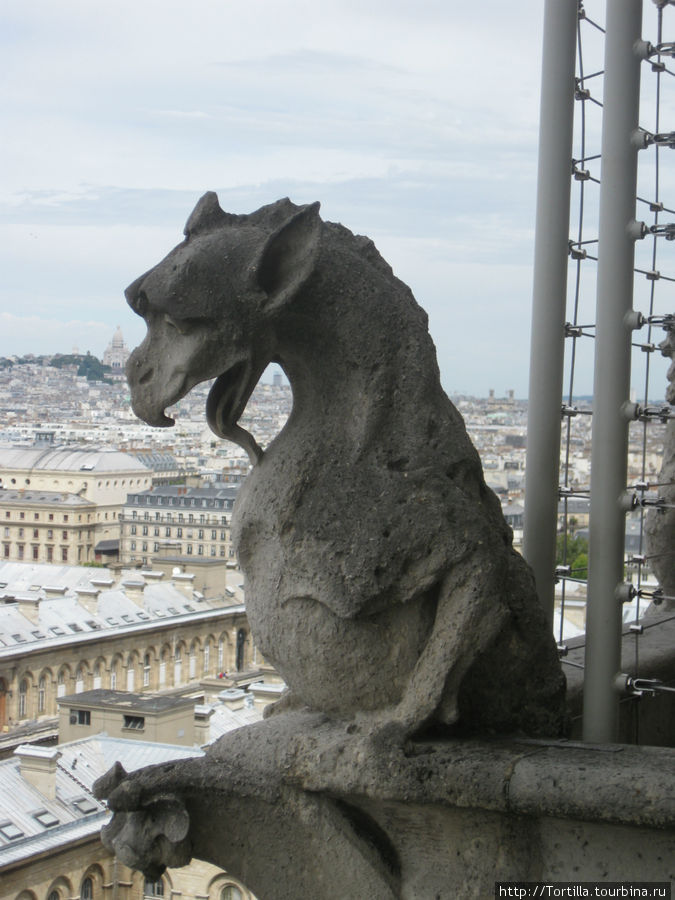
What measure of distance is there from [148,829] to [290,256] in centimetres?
119

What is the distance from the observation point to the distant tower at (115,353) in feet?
508

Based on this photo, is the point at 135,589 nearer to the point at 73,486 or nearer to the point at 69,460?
the point at 73,486

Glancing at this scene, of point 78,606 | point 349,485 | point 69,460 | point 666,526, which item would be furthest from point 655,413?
point 69,460

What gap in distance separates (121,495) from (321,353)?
221 ft

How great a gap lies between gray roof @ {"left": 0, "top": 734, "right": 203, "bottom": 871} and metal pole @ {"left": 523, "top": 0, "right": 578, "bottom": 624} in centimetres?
1232

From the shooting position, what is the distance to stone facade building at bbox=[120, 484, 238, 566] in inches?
2362

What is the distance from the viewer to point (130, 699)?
2134 cm

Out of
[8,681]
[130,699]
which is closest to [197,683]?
[8,681]

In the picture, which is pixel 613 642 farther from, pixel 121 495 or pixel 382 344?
pixel 121 495

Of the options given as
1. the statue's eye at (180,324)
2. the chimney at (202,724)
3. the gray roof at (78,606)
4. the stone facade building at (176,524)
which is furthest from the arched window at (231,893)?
the stone facade building at (176,524)

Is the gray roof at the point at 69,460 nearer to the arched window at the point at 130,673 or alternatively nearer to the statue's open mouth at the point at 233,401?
the arched window at the point at 130,673

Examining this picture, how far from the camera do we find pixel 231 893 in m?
16.0

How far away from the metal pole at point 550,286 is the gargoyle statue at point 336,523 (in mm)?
665

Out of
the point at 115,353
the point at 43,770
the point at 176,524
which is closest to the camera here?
the point at 43,770
